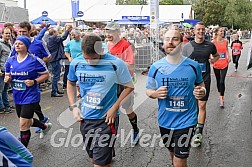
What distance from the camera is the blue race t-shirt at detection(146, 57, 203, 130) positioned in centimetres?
372

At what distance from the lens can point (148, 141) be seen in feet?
19.6

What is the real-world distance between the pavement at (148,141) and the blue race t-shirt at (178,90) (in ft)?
4.43

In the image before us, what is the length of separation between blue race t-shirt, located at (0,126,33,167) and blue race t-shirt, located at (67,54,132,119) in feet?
5.85

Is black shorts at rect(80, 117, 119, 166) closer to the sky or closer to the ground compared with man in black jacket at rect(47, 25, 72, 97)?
closer to the ground

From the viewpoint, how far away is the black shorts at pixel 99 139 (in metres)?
3.55

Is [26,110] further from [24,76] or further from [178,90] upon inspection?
[178,90]

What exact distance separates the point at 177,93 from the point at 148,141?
2397 mm

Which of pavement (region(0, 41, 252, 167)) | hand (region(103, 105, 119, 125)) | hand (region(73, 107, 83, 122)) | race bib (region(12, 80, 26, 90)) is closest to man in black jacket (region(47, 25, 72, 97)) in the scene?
pavement (region(0, 41, 252, 167))

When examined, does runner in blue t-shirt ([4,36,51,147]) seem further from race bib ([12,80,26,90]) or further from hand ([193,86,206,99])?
hand ([193,86,206,99])

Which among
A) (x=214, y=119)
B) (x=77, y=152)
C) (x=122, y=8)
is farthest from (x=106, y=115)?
(x=122, y=8)

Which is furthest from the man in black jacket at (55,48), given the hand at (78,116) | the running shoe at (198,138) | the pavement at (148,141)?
the hand at (78,116)

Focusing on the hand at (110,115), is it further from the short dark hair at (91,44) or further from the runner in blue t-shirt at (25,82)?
the runner in blue t-shirt at (25,82)

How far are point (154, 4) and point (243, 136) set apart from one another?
32.3 ft

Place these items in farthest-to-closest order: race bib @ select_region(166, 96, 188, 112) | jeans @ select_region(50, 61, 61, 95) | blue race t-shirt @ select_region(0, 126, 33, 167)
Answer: jeans @ select_region(50, 61, 61, 95) → race bib @ select_region(166, 96, 188, 112) → blue race t-shirt @ select_region(0, 126, 33, 167)
